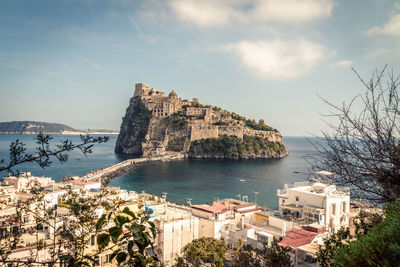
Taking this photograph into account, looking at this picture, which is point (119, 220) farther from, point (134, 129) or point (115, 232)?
point (134, 129)

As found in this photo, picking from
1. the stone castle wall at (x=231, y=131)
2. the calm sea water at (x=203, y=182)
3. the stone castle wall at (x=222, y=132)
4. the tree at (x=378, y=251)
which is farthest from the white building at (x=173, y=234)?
the stone castle wall at (x=231, y=131)

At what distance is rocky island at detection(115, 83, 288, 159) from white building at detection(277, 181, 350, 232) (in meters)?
60.2

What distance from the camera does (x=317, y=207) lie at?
1662 centimetres

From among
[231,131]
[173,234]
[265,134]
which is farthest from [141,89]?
[173,234]

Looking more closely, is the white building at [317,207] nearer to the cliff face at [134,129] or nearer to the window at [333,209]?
the window at [333,209]

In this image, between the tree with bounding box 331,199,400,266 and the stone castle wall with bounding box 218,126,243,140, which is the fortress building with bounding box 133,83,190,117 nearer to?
the stone castle wall with bounding box 218,126,243,140

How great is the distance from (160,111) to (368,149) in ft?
280

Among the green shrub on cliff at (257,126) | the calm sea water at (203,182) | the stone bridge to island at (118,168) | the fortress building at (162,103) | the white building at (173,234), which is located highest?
the fortress building at (162,103)

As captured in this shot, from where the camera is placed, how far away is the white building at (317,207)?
15633mm

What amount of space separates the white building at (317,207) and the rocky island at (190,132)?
6020cm

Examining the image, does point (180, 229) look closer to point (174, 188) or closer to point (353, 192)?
point (353, 192)

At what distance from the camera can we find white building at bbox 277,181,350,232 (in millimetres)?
15633

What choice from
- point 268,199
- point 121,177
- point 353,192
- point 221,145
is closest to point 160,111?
point 221,145

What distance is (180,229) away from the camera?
12430 millimetres
